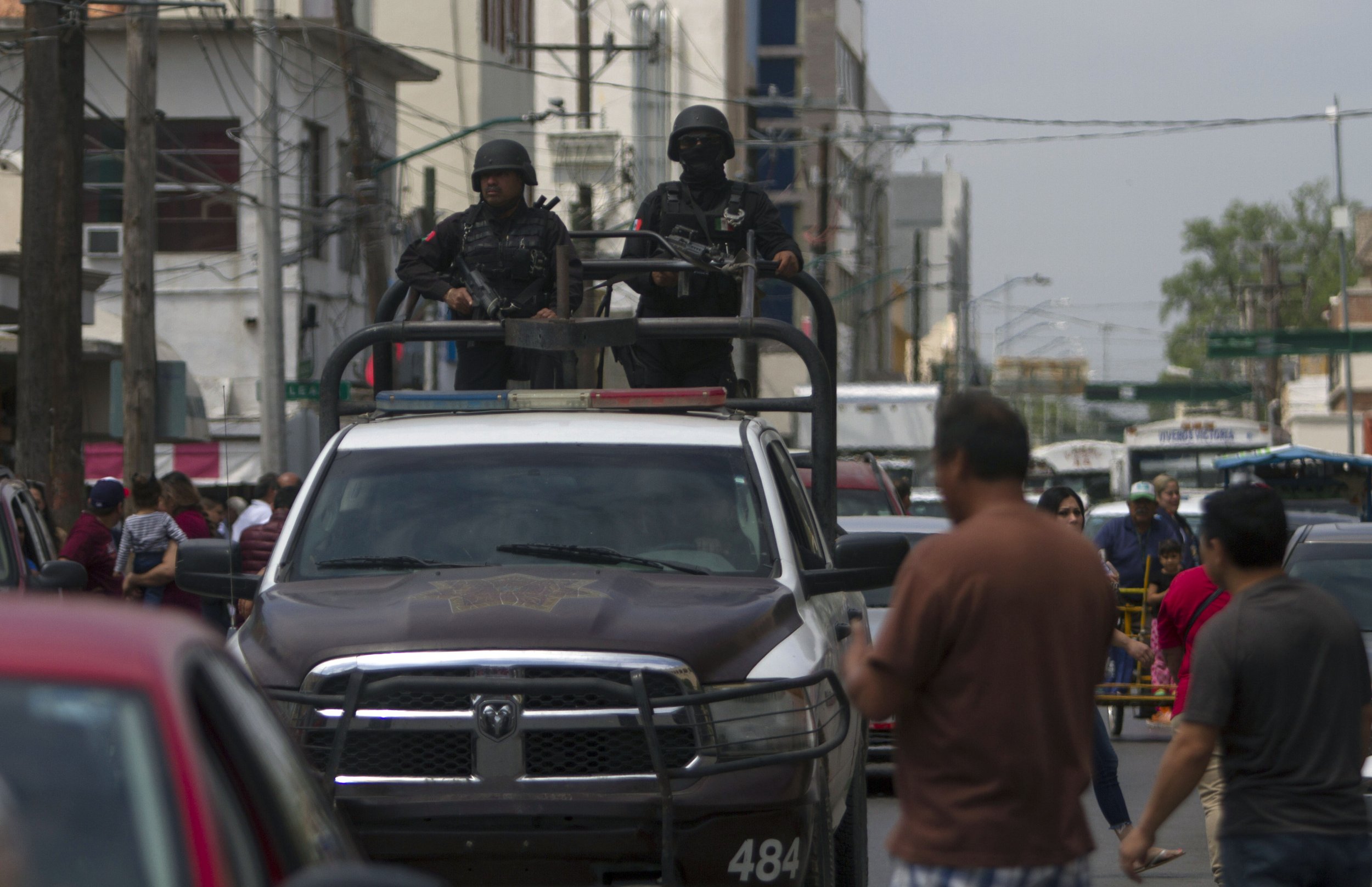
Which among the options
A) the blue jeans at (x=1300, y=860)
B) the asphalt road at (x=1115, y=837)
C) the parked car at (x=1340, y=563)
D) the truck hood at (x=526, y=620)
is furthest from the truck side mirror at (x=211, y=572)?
the parked car at (x=1340, y=563)

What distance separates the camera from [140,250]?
20.7 metres

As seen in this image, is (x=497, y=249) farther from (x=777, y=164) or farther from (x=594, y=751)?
(x=777, y=164)

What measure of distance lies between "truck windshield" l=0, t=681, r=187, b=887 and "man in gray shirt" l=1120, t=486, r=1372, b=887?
3.00 m

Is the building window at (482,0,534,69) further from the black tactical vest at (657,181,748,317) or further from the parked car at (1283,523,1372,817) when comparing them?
the black tactical vest at (657,181,748,317)

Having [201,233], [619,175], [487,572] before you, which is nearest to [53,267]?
[487,572]

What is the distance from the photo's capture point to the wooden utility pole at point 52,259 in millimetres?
16562

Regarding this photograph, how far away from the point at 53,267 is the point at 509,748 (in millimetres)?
11566

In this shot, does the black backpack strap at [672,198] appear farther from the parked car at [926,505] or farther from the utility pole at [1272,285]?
the utility pole at [1272,285]

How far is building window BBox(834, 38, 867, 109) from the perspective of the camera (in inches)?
3351

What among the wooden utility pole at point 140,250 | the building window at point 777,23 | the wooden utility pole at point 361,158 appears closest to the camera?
the wooden utility pole at point 140,250

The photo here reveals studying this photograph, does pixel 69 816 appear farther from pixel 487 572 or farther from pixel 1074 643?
pixel 487 572

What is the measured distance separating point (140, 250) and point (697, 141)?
1174 centimetres

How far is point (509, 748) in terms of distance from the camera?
6074 mm

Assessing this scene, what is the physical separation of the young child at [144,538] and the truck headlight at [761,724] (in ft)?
27.7
